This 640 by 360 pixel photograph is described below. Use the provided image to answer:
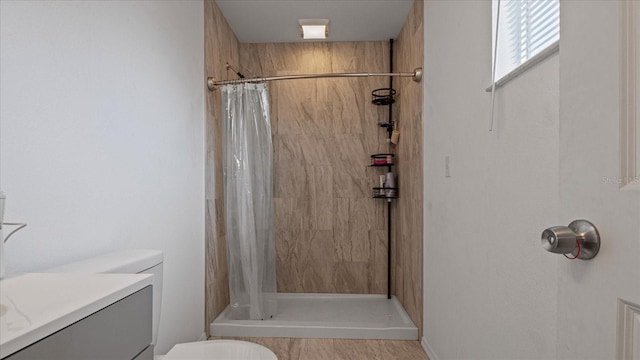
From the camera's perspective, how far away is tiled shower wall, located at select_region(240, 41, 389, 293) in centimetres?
344

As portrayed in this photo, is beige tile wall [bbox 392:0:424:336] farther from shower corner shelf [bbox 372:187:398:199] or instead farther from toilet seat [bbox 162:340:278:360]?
toilet seat [bbox 162:340:278:360]

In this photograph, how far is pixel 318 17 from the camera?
9.87ft

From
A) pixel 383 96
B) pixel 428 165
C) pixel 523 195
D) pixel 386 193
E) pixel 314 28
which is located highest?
pixel 314 28

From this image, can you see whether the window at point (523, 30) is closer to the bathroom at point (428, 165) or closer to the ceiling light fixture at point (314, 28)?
the bathroom at point (428, 165)

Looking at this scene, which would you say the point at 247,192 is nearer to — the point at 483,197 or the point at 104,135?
the point at 104,135

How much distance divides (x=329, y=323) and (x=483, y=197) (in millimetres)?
1591

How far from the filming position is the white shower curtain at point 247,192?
2.68m

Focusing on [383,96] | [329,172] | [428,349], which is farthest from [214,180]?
[428,349]

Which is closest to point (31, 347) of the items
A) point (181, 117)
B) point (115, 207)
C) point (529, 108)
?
point (115, 207)

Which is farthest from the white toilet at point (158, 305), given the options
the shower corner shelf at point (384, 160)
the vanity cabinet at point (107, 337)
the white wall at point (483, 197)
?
the shower corner shelf at point (384, 160)

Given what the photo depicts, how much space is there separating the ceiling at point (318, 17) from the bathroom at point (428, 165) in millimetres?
310

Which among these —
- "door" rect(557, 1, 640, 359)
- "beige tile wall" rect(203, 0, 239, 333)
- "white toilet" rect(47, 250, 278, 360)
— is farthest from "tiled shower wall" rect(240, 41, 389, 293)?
"door" rect(557, 1, 640, 359)

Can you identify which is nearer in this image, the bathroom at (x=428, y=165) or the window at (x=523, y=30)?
the bathroom at (x=428, y=165)

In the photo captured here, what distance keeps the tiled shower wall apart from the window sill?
80.1 inches
